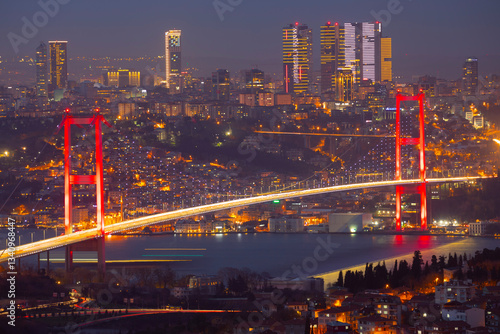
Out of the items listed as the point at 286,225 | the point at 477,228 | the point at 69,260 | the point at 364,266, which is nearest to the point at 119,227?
the point at 69,260

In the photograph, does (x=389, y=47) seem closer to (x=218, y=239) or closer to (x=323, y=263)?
(x=218, y=239)

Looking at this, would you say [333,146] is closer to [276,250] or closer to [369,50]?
[276,250]

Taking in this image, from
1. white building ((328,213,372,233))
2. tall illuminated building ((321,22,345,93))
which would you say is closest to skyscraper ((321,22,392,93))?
tall illuminated building ((321,22,345,93))

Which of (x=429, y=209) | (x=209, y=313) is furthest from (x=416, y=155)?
(x=209, y=313)

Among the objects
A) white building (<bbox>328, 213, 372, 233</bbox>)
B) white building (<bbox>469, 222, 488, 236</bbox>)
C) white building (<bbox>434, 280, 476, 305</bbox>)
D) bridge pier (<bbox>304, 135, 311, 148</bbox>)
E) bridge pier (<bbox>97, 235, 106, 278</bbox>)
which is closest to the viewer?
white building (<bbox>434, 280, 476, 305</bbox>)

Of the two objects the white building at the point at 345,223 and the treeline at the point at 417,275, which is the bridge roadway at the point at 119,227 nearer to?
the white building at the point at 345,223

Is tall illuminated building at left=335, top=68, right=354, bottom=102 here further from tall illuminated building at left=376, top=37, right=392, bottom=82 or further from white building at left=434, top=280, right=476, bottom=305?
white building at left=434, top=280, right=476, bottom=305
